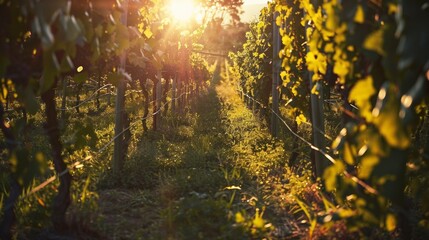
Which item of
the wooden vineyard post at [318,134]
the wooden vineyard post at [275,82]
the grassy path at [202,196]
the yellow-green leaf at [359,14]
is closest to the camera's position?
the yellow-green leaf at [359,14]

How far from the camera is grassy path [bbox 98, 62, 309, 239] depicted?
12.5ft

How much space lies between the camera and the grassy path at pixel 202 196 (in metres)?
3.80

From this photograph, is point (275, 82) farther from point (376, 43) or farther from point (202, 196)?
point (376, 43)

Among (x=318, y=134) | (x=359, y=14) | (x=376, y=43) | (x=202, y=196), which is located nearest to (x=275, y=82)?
(x=318, y=134)

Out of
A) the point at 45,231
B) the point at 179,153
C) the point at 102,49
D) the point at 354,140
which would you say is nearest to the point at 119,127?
the point at 179,153

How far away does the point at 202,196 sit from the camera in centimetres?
449

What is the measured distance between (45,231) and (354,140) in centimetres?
268

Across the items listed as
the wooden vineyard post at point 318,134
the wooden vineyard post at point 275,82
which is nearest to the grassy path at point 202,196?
the wooden vineyard post at point 318,134

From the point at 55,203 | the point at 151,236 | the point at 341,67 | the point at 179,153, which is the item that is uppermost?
the point at 341,67

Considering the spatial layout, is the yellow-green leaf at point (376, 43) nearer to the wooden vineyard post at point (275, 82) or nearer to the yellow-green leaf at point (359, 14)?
the yellow-green leaf at point (359, 14)

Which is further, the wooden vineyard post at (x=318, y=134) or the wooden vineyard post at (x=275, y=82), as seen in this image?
the wooden vineyard post at (x=275, y=82)

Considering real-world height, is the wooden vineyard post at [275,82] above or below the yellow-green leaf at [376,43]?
below

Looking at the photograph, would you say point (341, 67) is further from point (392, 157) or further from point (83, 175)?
point (83, 175)

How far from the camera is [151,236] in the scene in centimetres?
375
